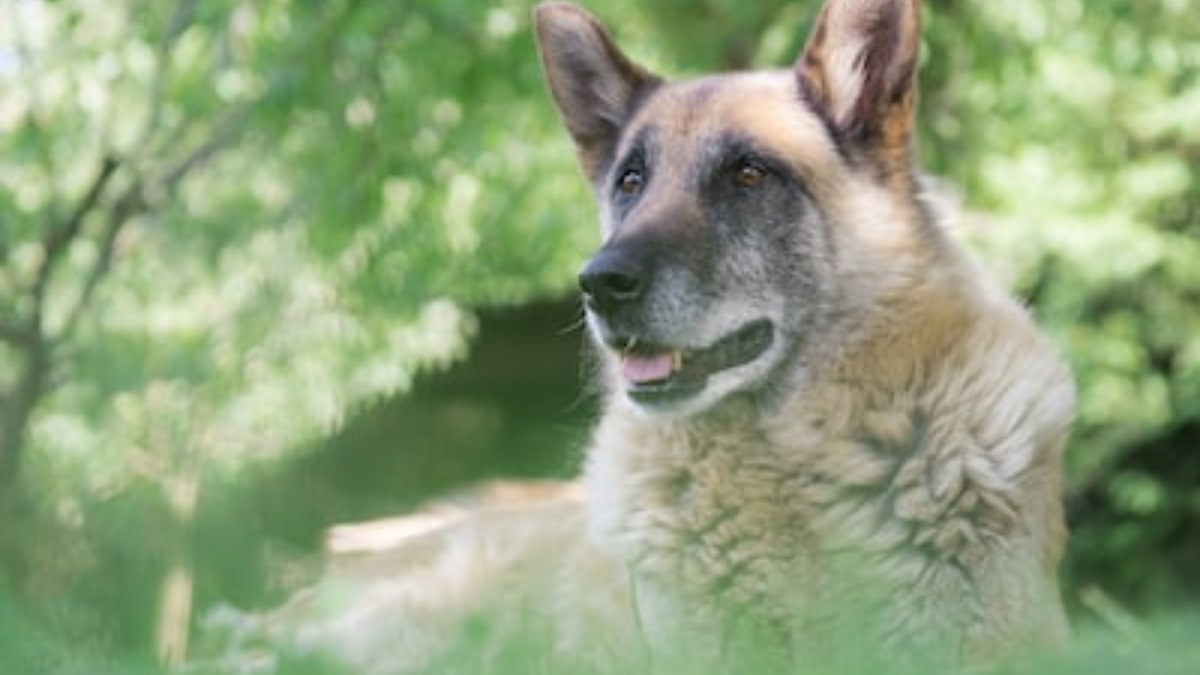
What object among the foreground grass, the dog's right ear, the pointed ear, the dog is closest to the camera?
the foreground grass

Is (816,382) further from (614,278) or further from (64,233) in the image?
(64,233)

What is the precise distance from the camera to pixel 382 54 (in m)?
10.1

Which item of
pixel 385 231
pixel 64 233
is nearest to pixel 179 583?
pixel 64 233

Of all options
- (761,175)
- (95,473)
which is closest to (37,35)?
(95,473)

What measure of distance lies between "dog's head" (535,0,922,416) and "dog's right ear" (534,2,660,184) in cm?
19

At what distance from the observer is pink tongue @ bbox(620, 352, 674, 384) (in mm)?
5137

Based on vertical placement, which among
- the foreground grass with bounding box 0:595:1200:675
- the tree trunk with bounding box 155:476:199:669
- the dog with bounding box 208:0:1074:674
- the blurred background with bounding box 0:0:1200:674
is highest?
the foreground grass with bounding box 0:595:1200:675

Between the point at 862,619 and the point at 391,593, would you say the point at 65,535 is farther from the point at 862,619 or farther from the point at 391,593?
the point at 862,619

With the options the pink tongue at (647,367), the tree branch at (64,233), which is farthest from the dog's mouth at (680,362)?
the tree branch at (64,233)

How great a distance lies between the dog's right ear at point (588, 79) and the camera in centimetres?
570

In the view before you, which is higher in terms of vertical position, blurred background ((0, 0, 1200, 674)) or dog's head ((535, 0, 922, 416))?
dog's head ((535, 0, 922, 416))

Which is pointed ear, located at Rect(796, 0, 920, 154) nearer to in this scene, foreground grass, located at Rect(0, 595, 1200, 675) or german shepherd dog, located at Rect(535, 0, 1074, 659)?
german shepherd dog, located at Rect(535, 0, 1074, 659)

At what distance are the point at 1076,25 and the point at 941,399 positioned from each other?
621 cm

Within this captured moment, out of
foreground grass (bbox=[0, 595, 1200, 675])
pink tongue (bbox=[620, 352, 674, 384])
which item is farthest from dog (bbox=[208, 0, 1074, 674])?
Answer: foreground grass (bbox=[0, 595, 1200, 675])
